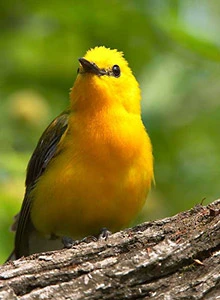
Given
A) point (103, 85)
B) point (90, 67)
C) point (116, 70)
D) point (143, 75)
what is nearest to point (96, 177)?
point (103, 85)

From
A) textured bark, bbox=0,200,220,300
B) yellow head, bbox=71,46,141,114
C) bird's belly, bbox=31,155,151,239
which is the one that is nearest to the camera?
textured bark, bbox=0,200,220,300

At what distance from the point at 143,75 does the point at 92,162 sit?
1869 millimetres

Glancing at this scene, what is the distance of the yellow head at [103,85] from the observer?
782cm

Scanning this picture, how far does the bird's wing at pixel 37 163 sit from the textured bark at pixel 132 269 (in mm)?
2250

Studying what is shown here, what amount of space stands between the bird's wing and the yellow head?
0.98 ft

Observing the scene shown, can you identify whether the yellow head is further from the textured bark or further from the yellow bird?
the textured bark

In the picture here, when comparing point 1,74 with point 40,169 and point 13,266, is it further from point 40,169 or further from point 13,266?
point 13,266

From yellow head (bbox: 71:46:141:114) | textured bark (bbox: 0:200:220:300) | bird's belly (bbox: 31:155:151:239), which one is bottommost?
textured bark (bbox: 0:200:220:300)

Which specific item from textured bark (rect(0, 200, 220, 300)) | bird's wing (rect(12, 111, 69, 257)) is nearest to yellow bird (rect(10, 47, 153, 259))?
bird's wing (rect(12, 111, 69, 257))

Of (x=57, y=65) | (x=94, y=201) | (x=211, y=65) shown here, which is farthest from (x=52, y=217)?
(x=211, y=65)

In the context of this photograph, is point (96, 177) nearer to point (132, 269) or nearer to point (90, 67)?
point (90, 67)

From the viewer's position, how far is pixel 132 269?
558 centimetres

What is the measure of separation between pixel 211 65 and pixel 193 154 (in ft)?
3.42

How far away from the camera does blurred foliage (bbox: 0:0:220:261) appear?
26.8 ft
